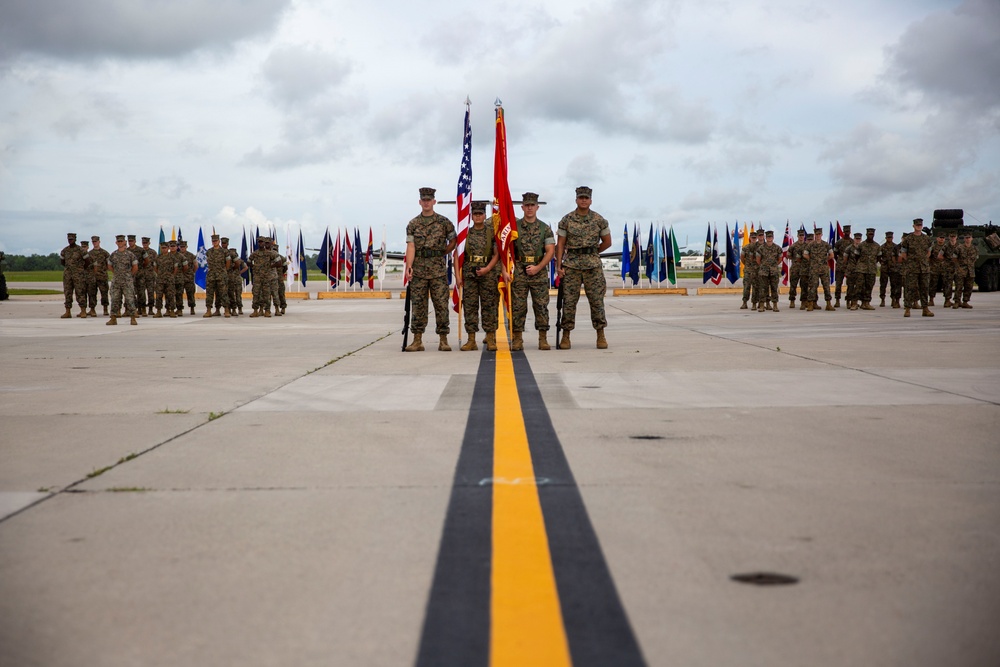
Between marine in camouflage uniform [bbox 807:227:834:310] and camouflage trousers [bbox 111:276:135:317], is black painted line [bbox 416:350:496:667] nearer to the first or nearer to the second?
camouflage trousers [bbox 111:276:135:317]

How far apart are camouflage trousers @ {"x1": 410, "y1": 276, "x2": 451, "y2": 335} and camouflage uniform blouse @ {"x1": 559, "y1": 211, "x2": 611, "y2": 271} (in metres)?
1.61

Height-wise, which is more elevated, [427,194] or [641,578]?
[427,194]

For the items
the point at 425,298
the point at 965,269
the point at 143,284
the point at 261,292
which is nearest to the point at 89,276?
the point at 143,284

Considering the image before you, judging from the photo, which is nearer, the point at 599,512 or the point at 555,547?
the point at 555,547

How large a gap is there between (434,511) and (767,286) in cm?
2066

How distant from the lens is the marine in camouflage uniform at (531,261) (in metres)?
12.0

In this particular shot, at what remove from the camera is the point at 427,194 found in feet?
38.6

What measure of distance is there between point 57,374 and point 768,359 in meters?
7.37

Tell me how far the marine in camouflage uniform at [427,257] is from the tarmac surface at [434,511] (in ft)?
10.5

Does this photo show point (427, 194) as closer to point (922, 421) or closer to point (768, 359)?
point (768, 359)

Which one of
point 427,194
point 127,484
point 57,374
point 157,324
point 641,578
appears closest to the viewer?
point 641,578

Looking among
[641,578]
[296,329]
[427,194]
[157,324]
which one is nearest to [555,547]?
[641,578]

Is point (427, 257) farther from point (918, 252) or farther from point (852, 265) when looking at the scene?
point (852, 265)

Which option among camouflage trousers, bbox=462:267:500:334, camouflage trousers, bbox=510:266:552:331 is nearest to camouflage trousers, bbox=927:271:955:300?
camouflage trousers, bbox=510:266:552:331
